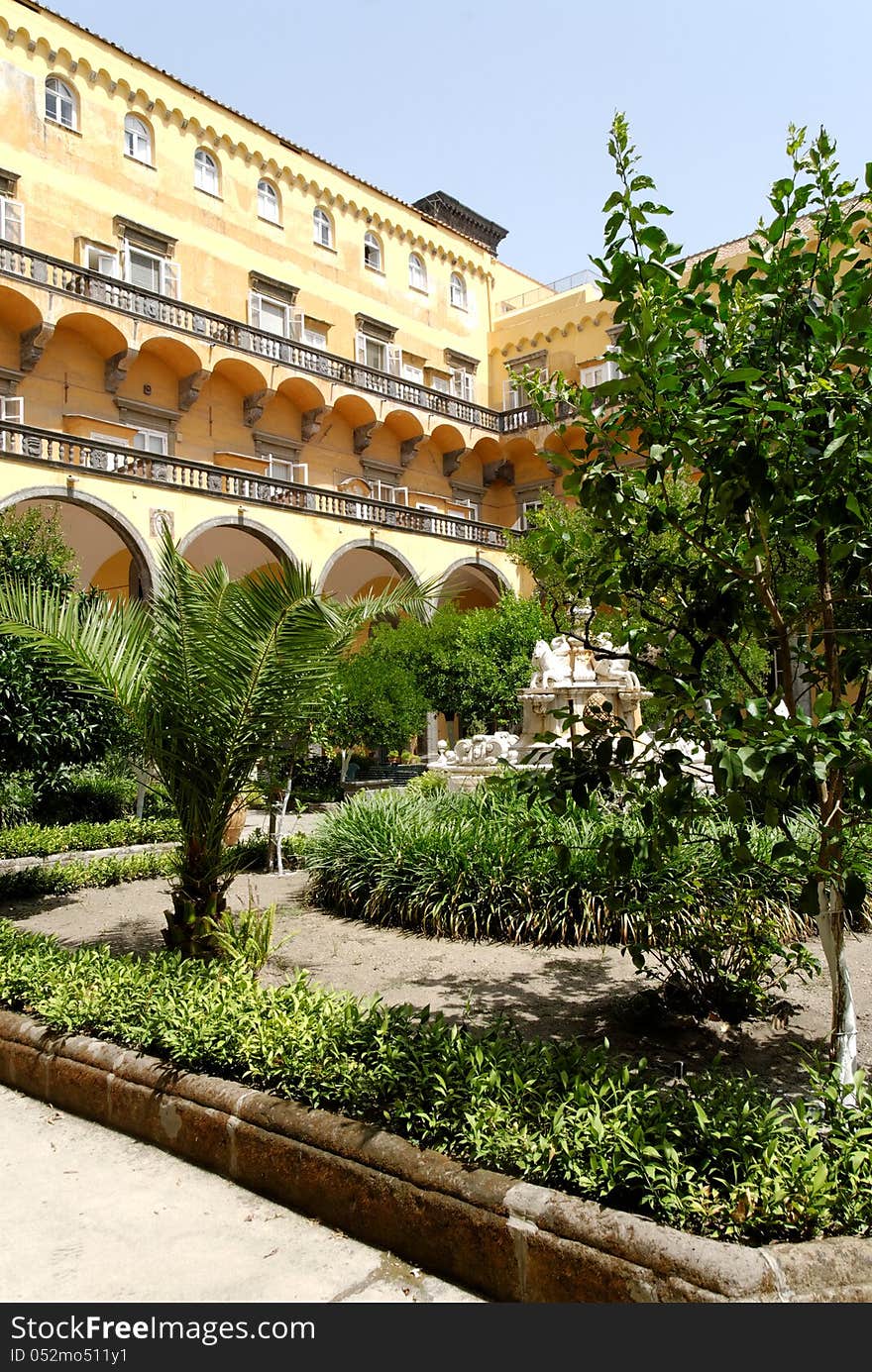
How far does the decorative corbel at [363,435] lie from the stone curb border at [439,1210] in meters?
24.1

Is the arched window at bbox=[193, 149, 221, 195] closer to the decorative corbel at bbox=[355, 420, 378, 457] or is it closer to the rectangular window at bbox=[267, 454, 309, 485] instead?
the rectangular window at bbox=[267, 454, 309, 485]

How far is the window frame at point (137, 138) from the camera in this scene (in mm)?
21859

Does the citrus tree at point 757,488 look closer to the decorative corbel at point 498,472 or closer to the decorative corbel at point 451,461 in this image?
the decorative corbel at point 451,461

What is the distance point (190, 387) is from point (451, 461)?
9592 mm

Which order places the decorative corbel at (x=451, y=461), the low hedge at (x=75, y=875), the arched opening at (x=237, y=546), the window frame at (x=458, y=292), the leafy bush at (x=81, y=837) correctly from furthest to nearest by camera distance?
the window frame at (x=458, y=292) → the decorative corbel at (x=451, y=461) → the arched opening at (x=237, y=546) → the leafy bush at (x=81, y=837) → the low hedge at (x=75, y=875)

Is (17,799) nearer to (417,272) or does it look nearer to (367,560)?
(367,560)

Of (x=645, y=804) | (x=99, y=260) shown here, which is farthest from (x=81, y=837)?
(x=99, y=260)

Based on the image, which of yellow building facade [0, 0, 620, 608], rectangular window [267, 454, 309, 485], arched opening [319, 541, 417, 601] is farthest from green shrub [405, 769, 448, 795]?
rectangular window [267, 454, 309, 485]

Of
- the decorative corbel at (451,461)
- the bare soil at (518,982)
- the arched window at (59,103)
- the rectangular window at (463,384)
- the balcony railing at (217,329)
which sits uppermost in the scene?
the arched window at (59,103)

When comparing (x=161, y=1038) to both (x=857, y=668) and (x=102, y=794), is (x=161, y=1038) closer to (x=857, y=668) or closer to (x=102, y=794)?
(x=857, y=668)

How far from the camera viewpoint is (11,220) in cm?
1925

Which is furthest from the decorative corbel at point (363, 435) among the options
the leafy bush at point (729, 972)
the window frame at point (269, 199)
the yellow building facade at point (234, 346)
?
the leafy bush at point (729, 972)

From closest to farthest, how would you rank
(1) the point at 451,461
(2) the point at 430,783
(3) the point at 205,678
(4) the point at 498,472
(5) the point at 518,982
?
(3) the point at 205,678
(5) the point at 518,982
(2) the point at 430,783
(1) the point at 451,461
(4) the point at 498,472

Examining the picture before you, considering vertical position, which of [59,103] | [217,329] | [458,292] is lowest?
[217,329]
